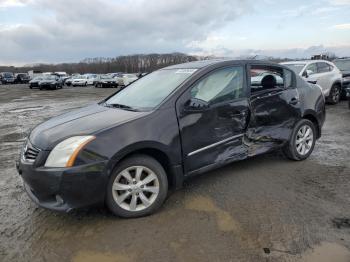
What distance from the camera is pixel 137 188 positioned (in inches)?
141

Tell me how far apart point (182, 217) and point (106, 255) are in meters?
0.95

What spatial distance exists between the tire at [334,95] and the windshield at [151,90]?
30.8 ft

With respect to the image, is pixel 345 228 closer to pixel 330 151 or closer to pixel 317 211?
pixel 317 211

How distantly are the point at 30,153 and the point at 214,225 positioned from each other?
204 cm

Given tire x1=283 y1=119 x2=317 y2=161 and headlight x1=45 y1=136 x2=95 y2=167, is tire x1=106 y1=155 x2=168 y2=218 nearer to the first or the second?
headlight x1=45 y1=136 x2=95 y2=167

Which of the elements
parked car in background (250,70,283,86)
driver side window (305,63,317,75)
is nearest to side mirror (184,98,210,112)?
parked car in background (250,70,283,86)

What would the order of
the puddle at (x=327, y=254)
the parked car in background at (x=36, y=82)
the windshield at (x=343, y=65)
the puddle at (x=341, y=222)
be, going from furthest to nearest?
1. the parked car in background at (x=36, y=82)
2. the windshield at (x=343, y=65)
3. the puddle at (x=341, y=222)
4. the puddle at (x=327, y=254)

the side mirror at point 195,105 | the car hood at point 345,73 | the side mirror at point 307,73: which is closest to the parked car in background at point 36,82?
the car hood at point 345,73

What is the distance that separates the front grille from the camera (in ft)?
11.2

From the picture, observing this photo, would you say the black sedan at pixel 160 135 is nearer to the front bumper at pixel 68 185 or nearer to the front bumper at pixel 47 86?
the front bumper at pixel 68 185

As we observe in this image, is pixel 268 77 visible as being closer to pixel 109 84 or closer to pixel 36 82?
pixel 109 84

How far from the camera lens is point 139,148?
138 inches

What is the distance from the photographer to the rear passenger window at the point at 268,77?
4.69m

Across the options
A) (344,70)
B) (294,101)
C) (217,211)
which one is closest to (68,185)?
(217,211)
